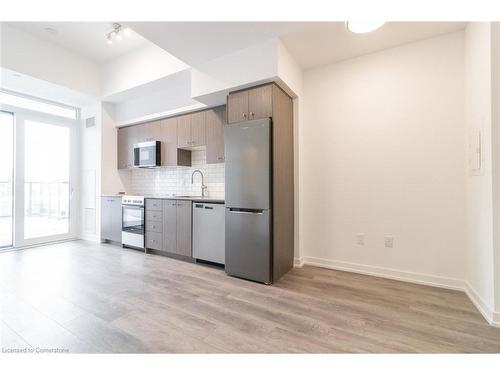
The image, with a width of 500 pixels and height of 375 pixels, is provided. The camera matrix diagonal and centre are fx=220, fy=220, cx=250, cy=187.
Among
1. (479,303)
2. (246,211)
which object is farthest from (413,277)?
(246,211)

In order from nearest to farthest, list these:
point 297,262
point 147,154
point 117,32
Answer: point 297,262, point 117,32, point 147,154

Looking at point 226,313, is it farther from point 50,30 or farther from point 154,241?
point 50,30

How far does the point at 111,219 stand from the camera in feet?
14.0

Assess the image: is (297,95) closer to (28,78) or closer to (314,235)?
(314,235)

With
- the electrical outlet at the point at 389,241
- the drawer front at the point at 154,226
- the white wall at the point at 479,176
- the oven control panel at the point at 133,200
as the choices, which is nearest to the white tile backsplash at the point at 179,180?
the oven control panel at the point at 133,200

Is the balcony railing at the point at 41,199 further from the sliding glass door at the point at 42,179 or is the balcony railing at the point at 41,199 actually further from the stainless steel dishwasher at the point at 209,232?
the stainless steel dishwasher at the point at 209,232

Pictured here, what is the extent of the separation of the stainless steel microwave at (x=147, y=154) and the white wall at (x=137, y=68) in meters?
1.04

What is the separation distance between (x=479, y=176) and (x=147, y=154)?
4.59 meters

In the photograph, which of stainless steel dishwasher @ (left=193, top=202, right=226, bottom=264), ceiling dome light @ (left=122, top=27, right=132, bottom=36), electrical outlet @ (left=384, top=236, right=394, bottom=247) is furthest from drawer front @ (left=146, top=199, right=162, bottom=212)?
electrical outlet @ (left=384, top=236, right=394, bottom=247)

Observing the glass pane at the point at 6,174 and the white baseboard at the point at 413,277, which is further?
the glass pane at the point at 6,174

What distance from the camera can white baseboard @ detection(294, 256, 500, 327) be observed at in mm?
1862

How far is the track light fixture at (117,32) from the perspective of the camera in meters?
3.26

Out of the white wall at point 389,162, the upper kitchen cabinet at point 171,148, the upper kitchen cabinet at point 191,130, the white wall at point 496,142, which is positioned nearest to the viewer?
the white wall at point 496,142
